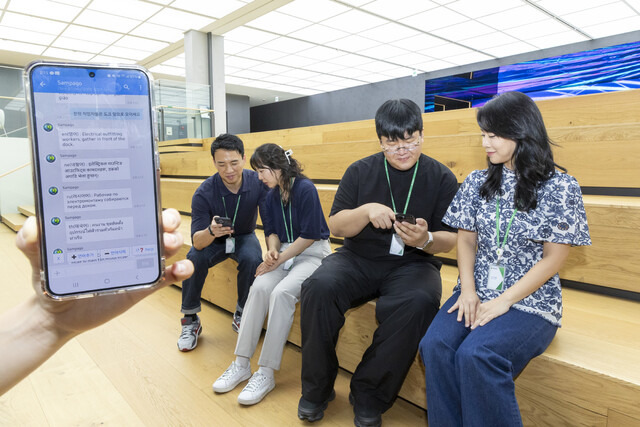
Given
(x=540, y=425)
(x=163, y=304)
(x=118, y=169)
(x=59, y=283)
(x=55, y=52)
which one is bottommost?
(x=163, y=304)

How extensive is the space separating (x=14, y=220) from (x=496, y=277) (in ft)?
21.0

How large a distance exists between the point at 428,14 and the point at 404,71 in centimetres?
351

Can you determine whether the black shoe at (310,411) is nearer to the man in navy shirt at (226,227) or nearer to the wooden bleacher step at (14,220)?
the man in navy shirt at (226,227)

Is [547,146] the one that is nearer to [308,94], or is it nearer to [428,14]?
[428,14]

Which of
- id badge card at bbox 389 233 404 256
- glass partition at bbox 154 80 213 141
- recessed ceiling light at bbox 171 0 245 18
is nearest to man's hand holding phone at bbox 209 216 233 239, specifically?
id badge card at bbox 389 233 404 256

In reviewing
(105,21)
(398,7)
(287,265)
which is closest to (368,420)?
(287,265)

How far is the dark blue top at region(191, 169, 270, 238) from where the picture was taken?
2.04 m

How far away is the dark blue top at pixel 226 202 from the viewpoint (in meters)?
2.04

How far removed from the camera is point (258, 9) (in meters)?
5.27

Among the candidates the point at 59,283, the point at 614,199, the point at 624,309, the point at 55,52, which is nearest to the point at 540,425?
the point at 624,309

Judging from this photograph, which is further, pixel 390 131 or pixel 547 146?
pixel 390 131

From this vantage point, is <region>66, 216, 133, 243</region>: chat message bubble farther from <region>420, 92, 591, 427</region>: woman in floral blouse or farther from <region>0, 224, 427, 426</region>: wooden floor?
<region>0, 224, 427, 426</region>: wooden floor

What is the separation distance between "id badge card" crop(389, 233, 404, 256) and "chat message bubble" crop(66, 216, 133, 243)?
3.17 feet

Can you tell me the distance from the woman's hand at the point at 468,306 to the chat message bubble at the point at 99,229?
0.89m
